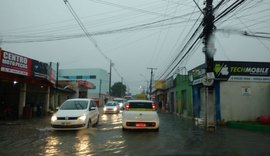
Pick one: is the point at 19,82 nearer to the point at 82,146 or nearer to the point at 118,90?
the point at 82,146

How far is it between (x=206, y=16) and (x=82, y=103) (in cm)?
794

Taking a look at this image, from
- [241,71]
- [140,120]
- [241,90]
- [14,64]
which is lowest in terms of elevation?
[140,120]

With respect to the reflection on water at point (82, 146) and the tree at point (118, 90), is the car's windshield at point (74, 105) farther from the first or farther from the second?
the tree at point (118, 90)

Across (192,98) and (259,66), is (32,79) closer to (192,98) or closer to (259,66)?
(192,98)

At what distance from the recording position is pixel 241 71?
20.8m

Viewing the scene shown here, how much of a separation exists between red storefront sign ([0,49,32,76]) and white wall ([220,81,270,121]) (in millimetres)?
14164

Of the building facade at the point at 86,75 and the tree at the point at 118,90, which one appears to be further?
the tree at the point at 118,90

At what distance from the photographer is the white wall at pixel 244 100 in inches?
811

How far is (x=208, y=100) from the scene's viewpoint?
53.5 feet

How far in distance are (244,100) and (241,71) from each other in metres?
1.92

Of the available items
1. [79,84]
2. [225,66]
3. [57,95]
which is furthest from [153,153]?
[79,84]

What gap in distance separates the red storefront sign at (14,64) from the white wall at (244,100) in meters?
14.2

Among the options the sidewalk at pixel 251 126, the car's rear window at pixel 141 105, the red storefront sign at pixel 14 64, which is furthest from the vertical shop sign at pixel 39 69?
the sidewalk at pixel 251 126

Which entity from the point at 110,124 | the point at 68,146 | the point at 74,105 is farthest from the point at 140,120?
the point at 110,124
